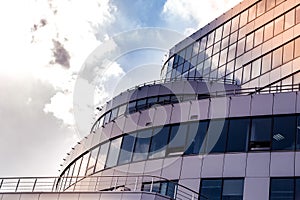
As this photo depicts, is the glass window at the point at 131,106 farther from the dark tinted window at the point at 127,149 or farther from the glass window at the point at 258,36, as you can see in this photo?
the glass window at the point at 258,36

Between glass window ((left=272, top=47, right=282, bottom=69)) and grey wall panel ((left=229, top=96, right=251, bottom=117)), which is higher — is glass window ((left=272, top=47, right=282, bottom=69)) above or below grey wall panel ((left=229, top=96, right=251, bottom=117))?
above

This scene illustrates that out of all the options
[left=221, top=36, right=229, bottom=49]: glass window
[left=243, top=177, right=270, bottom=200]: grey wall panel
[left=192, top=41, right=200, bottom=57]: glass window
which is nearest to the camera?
[left=243, top=177, right=270, bottom=200]: grey wall panel

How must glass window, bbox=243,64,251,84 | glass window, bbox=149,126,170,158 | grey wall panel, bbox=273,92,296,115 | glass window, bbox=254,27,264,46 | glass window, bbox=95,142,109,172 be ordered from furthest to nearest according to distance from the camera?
1. glass window, bbox=254,27,264,46
2. glass window, bbox=243,64,251,84
3. glass window, bbox=95,142,109,172
4. glass window, bbox=149,126,170,158
5. grey wall panel, bbox=273,92,296,115

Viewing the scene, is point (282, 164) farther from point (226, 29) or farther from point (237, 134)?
point (226, 29)

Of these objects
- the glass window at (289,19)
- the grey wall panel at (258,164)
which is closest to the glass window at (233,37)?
the glass window at (289,19)

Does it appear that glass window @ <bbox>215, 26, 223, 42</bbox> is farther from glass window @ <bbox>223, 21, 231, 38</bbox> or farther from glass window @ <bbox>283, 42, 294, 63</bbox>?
glass window @ <bbox>283, 42, 294, 63</bbox>

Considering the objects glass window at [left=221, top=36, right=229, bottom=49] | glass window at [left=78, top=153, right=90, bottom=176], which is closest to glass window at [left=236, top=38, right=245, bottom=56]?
glass window at [left=221, top=36, right=229, bottom=49]

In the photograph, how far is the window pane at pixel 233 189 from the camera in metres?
22.8

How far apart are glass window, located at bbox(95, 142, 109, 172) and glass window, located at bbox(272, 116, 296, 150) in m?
11.1

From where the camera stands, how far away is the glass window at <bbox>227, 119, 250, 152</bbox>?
79.4 ft

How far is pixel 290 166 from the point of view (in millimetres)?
22312

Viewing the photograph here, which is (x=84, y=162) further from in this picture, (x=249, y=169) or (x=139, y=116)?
(x=249, y=169)

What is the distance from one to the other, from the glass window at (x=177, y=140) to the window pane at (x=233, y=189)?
339 centimetres

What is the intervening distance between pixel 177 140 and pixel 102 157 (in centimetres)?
615
